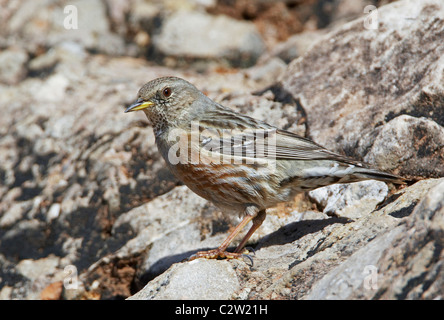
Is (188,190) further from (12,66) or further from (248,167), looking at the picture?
(12,66)

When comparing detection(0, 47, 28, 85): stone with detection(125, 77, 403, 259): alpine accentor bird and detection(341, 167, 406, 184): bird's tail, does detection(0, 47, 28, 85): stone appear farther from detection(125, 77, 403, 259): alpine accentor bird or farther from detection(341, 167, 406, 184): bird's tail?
detection(341, 167, 406, 184): bird's tail

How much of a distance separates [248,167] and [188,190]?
4.77ft

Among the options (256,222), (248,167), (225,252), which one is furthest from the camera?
(256,222)

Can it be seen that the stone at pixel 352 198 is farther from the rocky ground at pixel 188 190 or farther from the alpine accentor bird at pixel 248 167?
the alpine accentor bird at pixel 248 167

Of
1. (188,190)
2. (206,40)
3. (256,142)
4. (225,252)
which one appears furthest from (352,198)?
(206,40)

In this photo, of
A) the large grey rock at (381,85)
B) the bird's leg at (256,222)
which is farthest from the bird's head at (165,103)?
the large grey rock at (381,85)

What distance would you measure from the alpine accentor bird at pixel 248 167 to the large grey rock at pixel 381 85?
0.62 meters

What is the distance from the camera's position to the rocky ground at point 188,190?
432 centimetres

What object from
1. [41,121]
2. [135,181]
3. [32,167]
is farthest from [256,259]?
[41,121]

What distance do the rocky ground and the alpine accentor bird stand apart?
0.43m

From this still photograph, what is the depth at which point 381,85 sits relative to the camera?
247 inches

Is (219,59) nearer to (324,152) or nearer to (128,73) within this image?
(128,73)

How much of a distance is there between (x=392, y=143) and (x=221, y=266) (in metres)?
2.32

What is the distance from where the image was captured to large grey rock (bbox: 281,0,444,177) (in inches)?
215
